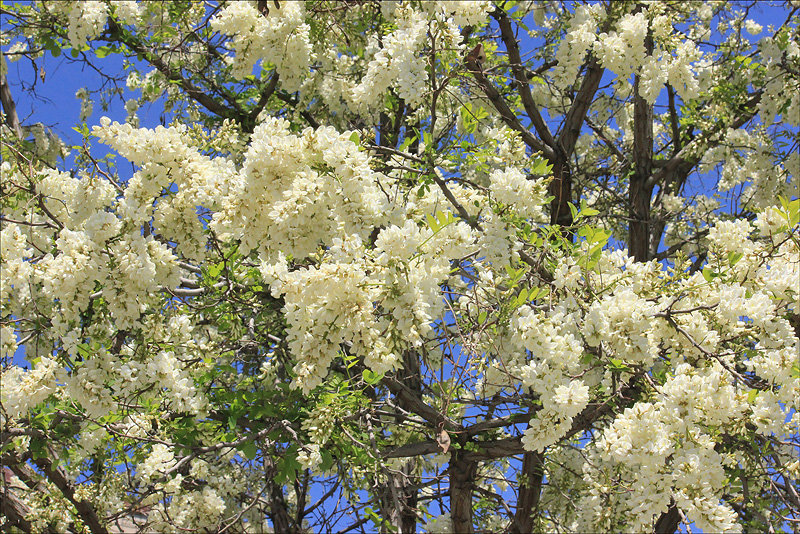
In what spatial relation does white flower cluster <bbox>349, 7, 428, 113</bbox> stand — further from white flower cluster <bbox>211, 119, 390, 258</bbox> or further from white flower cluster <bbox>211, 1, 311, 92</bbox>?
white flower cluster <bbox>211, 1, 311, 92</bbox>

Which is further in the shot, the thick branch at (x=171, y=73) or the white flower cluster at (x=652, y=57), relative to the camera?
the thick branch at (x=171, y=73)

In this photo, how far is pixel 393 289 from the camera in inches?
105

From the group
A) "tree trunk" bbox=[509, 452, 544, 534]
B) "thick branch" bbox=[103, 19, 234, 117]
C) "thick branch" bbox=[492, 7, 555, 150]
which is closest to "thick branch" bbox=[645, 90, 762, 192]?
"thick branch" bbox=[492, 7, 555, 150]

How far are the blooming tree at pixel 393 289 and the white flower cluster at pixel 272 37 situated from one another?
0.06 feet

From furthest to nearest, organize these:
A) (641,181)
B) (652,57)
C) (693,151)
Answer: (641,181)
(693,151)
(652,57)

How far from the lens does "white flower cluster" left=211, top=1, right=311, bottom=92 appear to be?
16.1 ft

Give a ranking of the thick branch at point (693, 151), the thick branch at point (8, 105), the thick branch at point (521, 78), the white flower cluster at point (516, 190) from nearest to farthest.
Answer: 1. the white flower cluster at point (516, 190)
2. the thick branch at point (521, 78)
3. the thick branch at point (693, 151)
4. the thick branch at point (8, 105)

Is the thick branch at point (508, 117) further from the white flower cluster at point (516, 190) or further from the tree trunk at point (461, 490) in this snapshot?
the tree trunk at point (461, 490)

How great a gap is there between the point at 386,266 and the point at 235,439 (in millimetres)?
2156

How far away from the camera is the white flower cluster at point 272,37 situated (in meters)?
4.90

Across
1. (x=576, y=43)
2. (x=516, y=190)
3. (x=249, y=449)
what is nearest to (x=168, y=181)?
(x=249, y=449)

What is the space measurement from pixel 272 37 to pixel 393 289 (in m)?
2.98

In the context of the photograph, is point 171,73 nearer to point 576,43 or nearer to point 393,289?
point 576,43

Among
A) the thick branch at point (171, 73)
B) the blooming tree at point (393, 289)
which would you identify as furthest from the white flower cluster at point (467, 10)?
the thick branch at point (171, 73)
